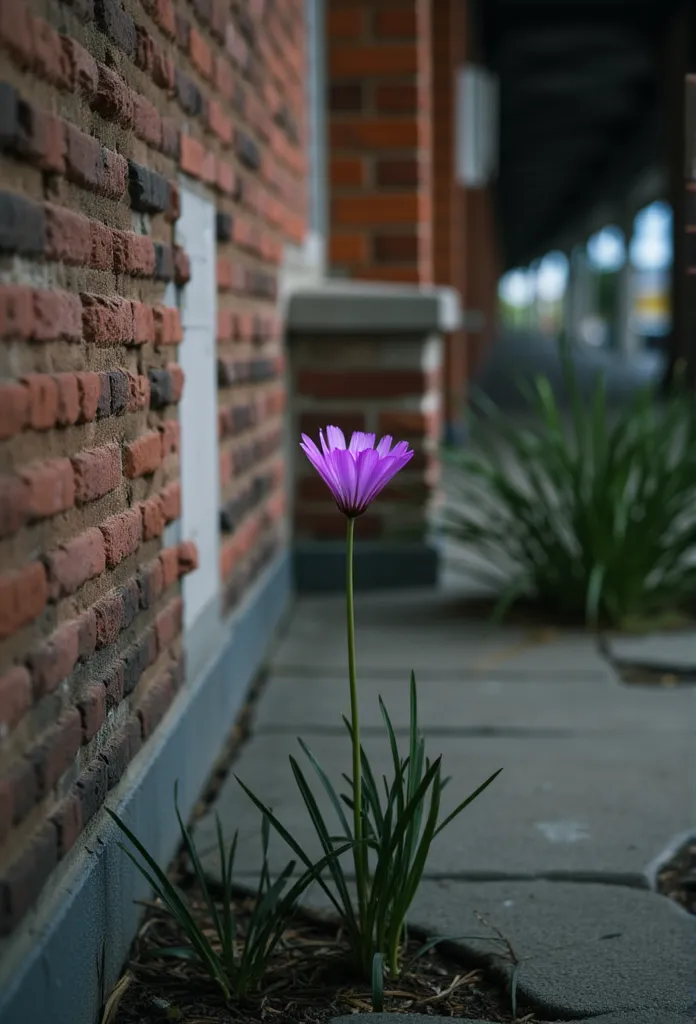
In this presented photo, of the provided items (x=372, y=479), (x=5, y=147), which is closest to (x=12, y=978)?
(x=372, y=479)

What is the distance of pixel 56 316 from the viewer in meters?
1.52

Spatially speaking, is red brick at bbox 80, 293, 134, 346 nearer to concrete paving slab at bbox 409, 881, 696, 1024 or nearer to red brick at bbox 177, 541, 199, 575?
red brick at bbox 177, 541, 199, 575

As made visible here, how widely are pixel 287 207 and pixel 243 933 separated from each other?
2.92 metres

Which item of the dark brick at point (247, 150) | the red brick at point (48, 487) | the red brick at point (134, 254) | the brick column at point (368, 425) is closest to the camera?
the red brick at point (48, 487)

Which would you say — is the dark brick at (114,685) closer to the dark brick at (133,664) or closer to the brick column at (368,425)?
the dark brick at (133,664)

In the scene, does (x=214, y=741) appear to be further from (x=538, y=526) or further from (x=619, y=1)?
(x=619, y=1)

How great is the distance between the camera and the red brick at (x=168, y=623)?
2240mm

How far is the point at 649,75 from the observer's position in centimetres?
1576

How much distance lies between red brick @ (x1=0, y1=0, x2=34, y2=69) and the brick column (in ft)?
10.3

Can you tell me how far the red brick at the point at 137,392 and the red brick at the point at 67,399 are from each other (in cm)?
33

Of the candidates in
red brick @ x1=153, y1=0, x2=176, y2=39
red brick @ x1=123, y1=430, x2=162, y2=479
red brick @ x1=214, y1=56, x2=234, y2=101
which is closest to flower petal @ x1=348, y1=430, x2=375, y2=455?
red brick @ x1=123, y1=430, x2=162, y2=479

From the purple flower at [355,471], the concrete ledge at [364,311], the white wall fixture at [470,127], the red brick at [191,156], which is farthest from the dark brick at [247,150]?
the white wall fixture at [470,127]

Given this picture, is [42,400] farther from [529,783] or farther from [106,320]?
[529,783]

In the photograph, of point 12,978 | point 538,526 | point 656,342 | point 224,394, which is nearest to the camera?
point 12,978
